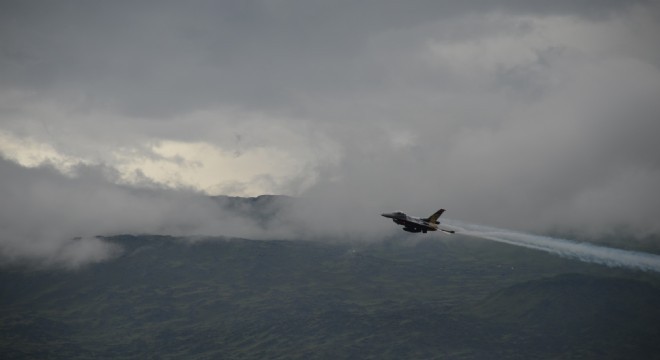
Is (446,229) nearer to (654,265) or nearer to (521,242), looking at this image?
(521,242)

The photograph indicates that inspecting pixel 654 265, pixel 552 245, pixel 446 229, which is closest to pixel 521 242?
pixel 552 245

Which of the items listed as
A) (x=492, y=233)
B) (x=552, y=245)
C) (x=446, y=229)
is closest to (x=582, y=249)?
(x=552, y=245)

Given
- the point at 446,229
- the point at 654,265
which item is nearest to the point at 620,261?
the point at 654,265

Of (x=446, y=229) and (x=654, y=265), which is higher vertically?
(x=446, y=229)

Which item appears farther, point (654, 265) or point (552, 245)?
point (552, 245)

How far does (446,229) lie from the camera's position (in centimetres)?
19488

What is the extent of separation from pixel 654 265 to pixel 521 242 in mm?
38806

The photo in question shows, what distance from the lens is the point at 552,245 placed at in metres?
197

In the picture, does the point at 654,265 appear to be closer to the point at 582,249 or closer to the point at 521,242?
the point at 582,249

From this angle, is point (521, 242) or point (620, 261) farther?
point (521, 242)

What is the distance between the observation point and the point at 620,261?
183875mm

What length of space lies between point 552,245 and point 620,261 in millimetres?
20866

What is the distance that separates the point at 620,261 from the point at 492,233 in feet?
126

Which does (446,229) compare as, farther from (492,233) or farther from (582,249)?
(582,249)
